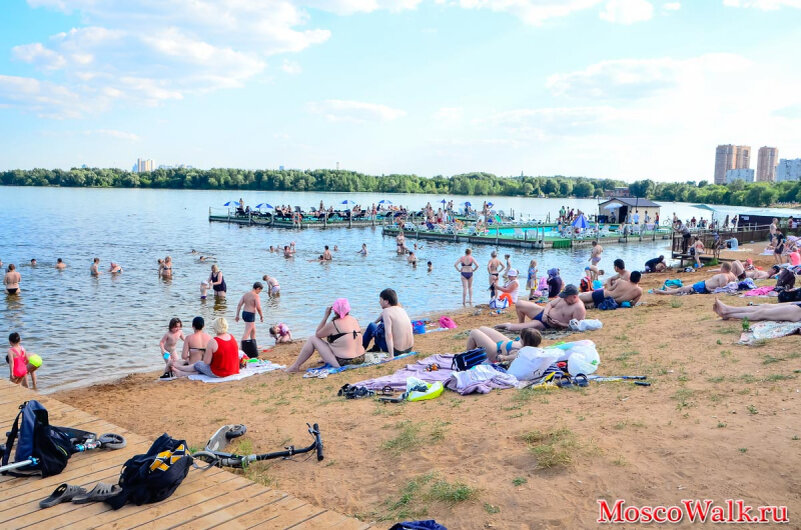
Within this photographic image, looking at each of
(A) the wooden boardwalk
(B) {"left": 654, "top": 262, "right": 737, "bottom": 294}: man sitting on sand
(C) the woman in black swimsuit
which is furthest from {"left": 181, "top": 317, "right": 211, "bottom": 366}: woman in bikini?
(B) {"left": 654, "top": 262, "right": 737, "bottom": 294}: man sitting on sand

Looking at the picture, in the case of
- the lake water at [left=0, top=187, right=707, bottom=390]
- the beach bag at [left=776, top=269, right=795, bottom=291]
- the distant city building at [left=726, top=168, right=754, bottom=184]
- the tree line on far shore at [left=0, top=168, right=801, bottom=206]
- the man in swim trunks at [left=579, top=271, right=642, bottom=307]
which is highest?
the distant city building at [left=726, top=168, right=754, bottom=184]

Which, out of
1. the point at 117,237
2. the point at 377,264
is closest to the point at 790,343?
the point at 377,264

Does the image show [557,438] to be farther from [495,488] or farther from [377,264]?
[377,264]

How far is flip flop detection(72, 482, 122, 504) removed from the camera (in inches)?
153

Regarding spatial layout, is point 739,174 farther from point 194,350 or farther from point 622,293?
point 194,350

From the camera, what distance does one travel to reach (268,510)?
386 centimetres

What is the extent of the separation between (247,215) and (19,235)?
16.7 meters

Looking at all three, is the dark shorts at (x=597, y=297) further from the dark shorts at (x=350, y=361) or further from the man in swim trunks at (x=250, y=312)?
the man in swim trunks at (x=250, y=312)

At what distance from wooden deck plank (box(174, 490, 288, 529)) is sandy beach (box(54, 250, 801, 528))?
0.50 m

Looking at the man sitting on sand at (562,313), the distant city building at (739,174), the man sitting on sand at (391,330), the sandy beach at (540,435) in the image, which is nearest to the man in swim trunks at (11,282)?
the sandy beach at (540,435)

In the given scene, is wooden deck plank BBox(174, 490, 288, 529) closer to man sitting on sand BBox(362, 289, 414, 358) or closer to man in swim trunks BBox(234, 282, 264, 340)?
man sitting on sand BBox(362, 289, 414, 358)

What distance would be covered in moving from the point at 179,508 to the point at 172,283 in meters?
18.6

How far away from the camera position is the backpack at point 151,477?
3877mm

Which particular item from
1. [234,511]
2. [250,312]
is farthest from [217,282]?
[234,511]
